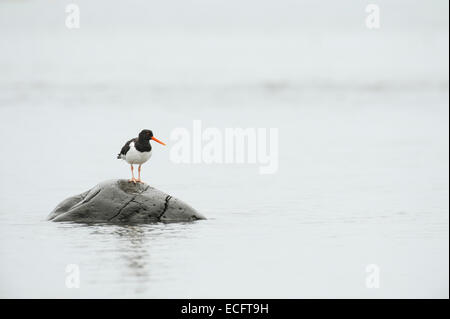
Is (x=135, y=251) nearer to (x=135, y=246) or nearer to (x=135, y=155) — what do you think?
(x=135, y=246)

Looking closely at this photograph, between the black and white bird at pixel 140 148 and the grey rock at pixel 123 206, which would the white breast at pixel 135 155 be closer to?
the black and white bird at pixel 140 148

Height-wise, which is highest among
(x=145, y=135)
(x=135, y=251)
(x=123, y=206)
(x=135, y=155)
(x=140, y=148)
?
(x=145, y=135)

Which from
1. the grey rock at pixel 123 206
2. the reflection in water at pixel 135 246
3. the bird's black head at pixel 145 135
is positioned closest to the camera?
the reflection in water at pixel 135 246

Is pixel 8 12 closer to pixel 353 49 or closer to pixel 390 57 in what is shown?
pixel 353 49

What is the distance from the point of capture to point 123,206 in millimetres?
15062

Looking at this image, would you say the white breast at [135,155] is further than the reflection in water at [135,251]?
Yes

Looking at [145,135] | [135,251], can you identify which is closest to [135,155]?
[145,135]

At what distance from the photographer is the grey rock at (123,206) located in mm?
15055

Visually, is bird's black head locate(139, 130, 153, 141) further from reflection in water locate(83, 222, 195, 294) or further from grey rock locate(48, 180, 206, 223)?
reflection in water locate(83, 222, 195, 294)

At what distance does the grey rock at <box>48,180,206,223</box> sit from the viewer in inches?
593

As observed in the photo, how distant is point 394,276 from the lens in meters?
12.3

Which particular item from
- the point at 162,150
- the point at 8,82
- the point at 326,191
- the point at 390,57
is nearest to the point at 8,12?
the point at 390,57

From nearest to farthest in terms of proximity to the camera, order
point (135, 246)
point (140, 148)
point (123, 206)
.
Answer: point (135, 246), point (123, 206), point (140, 148)

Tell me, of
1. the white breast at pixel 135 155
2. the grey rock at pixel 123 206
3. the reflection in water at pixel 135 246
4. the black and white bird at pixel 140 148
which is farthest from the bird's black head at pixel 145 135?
the reflection in water at pixel 135 246
